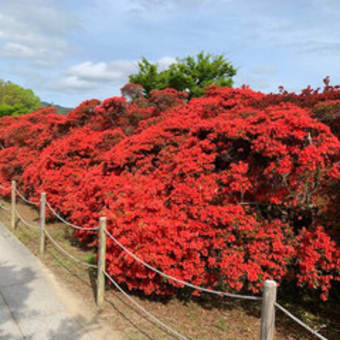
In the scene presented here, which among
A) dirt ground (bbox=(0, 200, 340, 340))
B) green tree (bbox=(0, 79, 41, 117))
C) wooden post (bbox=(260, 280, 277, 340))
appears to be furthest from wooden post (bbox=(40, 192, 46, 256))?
green tree (bbox=(0, 79, 41, 117))

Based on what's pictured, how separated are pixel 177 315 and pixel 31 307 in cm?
184

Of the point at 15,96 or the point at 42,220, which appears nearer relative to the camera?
the point at 42,220

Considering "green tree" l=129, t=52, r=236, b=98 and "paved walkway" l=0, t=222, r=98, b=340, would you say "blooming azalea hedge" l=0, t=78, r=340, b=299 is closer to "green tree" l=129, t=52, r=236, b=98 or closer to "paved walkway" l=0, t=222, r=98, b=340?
"paved walkway" l=0, t=222, r=98, b=340

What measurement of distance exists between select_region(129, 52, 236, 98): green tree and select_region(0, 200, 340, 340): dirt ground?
18447 millimetres

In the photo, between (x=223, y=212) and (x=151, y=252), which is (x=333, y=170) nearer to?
(x=223, y=212)

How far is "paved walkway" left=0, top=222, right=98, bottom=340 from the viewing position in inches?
138

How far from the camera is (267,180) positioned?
434 cm

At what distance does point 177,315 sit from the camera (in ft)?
13.9

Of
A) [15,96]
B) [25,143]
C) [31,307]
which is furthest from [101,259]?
[15,96]

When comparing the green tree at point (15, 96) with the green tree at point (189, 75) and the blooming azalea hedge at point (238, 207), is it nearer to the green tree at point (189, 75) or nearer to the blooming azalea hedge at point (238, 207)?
the green tree at point (189, 75)

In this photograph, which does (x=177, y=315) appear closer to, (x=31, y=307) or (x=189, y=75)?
(x=31, y=307)

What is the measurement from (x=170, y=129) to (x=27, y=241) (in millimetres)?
3748

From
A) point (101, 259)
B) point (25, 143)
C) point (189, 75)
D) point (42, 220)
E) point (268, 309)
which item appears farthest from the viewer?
point (189, 75)

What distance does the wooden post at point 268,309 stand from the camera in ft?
7.47
